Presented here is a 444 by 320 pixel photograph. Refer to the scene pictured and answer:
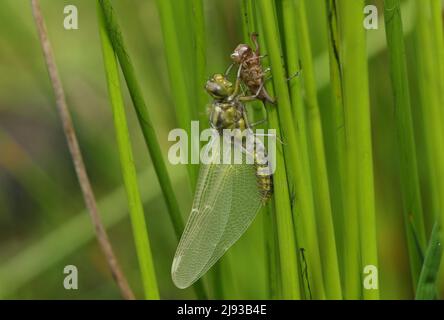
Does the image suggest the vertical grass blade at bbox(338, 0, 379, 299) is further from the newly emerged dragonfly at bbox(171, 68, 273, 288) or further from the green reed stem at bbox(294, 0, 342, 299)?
the newly emerged dragonfly at bbox(171, 68, 273, 288)

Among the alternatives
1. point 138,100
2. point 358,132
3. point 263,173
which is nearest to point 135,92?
point 138,100

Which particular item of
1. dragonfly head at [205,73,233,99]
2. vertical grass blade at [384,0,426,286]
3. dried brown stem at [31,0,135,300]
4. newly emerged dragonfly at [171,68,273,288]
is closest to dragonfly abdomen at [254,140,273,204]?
newly emerged dragonfly at [171,68,273,288]

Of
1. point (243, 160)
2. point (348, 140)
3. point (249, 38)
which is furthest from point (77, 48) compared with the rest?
point (348, 140)

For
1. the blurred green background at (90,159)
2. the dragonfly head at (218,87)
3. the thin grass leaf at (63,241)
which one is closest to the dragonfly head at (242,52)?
the dragonfly head at (218,87)

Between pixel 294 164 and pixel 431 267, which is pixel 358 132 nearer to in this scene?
pixel 294 164

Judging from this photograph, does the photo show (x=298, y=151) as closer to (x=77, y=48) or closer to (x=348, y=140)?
(x=348, y=140)
